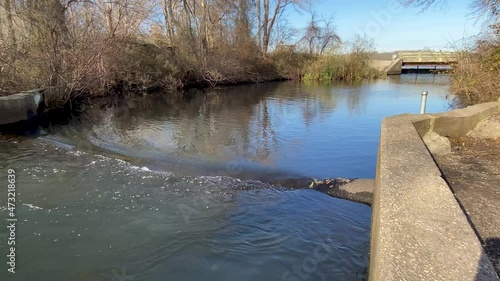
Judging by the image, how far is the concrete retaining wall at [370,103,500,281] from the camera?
1.82m

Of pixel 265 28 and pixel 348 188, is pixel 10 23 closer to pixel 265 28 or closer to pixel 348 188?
pixel 348 188

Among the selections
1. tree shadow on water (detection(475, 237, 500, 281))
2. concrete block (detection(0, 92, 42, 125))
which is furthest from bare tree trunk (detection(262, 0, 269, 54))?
tree shadow on water (detection(475, 237, 500, 281))

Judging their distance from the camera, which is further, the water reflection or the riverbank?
the water reflection

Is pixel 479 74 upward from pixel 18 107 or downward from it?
upward

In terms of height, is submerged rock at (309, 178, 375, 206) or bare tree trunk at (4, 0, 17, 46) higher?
bare tree trunk at (4, 0, 17, 46)

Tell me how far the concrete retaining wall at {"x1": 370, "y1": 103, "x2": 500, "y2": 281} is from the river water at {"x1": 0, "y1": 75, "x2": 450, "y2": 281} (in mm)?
1007

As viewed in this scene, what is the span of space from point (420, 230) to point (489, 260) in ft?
1.28

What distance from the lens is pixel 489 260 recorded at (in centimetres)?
195

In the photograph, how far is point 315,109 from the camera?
14328 millimetres

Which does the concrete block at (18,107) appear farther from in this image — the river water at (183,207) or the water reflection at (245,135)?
the water reflection at (245,135)

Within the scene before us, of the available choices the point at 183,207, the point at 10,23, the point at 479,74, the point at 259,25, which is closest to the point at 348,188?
the point at 183,207

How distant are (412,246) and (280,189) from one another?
11.0 ft

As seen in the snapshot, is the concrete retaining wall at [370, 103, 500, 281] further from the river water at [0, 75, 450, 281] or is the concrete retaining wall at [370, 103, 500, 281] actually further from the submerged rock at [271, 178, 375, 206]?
the submerged rock at [271, 178, 375, 206]

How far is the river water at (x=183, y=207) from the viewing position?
3.38 metres
